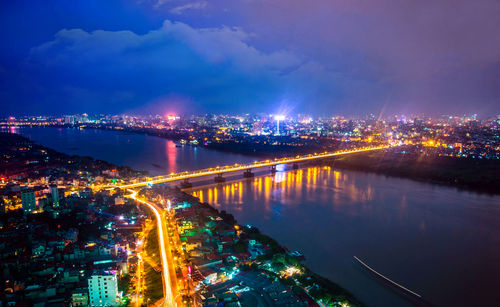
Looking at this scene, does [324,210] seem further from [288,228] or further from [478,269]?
[478,269]

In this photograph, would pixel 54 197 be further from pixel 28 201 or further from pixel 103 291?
pixel 103 291

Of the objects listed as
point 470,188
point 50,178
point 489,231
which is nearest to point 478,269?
point 489,231

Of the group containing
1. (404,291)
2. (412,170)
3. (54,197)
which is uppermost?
(54,197)

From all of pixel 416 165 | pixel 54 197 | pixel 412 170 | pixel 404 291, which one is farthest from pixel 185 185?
pixel 416 165

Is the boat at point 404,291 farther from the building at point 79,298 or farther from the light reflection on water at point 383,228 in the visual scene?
the building at point 79,298

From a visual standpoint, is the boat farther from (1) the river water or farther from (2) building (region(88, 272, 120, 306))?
(2) building (region(88, 272, 120, 306))

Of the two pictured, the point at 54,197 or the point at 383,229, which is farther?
the point at 54,197

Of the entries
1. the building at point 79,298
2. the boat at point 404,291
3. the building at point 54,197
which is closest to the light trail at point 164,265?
the building at point 79,298
